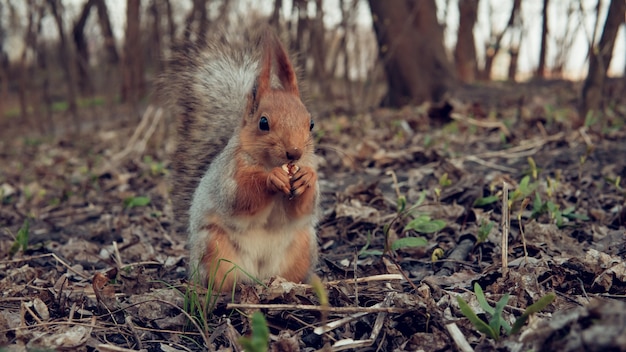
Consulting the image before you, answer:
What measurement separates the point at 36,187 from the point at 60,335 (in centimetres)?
303

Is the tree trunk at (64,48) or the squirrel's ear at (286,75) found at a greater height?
the tree trunk at (64,48)

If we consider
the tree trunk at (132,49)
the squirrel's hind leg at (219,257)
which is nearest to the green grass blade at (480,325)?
the squirrel's hind leg at (219,257)

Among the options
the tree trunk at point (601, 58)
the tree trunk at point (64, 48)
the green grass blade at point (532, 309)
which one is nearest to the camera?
the green grass blade at point (532, 309)

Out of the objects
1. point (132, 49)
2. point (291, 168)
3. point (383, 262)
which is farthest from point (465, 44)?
point (291, 168)

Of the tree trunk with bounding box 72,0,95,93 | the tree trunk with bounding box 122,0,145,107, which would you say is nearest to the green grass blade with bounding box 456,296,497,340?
the tree trunk with bounding box 122,0,145,107

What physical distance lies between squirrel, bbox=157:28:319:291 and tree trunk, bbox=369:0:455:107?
4.94 m

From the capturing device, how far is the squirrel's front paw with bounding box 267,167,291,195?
1.76 m

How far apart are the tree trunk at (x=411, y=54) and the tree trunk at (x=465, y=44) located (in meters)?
5.81

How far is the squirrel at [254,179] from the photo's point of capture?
5.98ft

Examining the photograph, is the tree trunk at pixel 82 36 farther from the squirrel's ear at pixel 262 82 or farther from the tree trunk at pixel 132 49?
the squirrel's ear at pixel 262 82

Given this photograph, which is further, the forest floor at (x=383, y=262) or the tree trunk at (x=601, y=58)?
the tree trunk at (x=601, y=58)

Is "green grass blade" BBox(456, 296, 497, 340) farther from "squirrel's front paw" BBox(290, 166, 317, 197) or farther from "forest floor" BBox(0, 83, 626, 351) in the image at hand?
"squirrel's front paw" BBox(290, 166, 317, 197)

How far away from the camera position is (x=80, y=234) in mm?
2984

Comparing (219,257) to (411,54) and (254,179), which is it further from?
(411,54)
